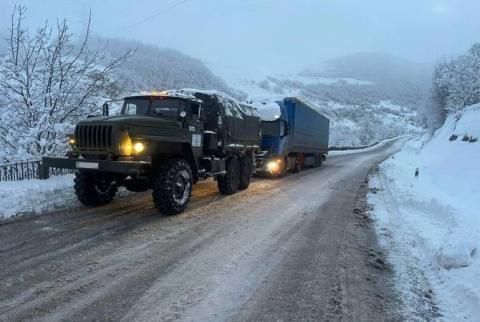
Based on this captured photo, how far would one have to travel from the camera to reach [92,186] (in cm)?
986

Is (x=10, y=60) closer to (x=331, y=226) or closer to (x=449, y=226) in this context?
(x=331, y=226)

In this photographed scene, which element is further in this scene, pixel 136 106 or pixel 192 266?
pixel 136 106

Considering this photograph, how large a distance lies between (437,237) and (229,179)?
20.9 feet

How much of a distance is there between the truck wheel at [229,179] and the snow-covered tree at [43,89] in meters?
4.72

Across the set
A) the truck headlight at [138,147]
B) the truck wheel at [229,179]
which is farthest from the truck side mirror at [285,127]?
the truck headlight at [138,147]

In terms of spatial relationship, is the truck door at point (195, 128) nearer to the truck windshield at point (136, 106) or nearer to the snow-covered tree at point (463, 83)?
the truck windshield at point (136, 106)

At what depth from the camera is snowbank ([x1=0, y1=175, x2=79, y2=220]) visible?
900 centimetres

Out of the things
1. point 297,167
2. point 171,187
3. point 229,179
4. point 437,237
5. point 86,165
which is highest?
point 86,165

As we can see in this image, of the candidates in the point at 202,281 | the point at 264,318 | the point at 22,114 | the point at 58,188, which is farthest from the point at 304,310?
the point at 22,114

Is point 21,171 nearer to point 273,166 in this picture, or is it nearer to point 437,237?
point 273,166

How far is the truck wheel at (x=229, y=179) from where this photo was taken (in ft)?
41.9

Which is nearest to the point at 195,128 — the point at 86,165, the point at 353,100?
the point at 86,165

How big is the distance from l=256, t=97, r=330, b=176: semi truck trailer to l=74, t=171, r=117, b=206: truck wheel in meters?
8.60

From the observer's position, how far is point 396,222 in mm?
9516
